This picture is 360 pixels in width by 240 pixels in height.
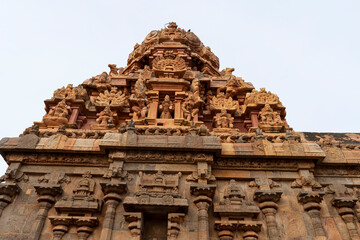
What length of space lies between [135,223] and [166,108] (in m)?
7.07

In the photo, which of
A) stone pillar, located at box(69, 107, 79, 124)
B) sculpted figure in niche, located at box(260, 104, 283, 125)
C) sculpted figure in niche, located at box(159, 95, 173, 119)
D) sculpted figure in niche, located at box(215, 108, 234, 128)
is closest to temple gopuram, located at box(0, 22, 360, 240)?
sculpted figure in niche, located at box(260, 104, 283, 125)

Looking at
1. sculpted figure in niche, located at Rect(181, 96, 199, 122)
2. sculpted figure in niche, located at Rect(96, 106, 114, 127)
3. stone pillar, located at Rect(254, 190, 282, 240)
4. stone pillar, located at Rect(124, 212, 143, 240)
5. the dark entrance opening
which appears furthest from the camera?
sculpted figure in niche, located at Rect(181, 96, 199, 122)

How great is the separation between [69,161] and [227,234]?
19.3 ft

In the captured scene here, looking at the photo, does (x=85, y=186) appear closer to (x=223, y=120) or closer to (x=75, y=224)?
(x=75, y=224)

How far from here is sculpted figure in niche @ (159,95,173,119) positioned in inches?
546

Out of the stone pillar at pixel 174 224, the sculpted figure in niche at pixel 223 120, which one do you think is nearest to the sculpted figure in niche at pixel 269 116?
the sculpted figure in niche at pixel 223 120

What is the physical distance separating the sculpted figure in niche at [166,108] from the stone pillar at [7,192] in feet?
22.9

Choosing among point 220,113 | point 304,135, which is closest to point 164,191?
point 220,113

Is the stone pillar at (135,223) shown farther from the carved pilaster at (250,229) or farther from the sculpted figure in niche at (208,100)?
the sculpted figure in niche at (208,100)

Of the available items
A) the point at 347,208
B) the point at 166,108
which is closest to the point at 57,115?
the point at 166,108

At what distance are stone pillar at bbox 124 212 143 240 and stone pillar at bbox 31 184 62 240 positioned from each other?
2549 mm

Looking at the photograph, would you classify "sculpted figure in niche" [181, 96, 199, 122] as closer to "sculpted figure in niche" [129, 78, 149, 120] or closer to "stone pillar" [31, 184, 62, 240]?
"sculpted figure in niche" [129, 78, 149, 120]

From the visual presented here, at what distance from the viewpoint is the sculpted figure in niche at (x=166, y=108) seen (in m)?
13.9

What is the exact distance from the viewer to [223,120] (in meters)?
13.5
